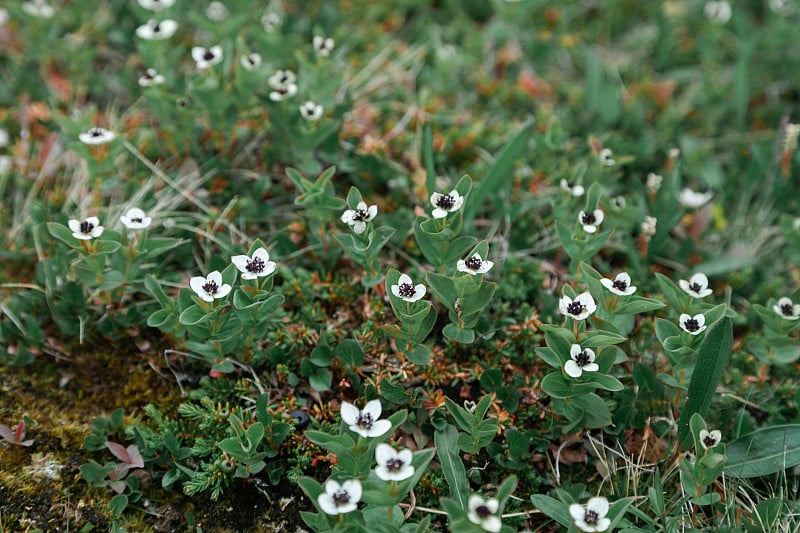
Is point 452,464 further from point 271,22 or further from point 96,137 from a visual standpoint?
point 271,22

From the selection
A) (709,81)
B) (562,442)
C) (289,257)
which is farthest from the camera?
(709,81)

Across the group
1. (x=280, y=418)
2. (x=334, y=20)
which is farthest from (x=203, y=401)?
(x=334, y=20)

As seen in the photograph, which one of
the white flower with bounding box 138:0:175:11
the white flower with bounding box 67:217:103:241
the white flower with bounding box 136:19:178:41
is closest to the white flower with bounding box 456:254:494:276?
the white flower with bounding box 67:217:103:241

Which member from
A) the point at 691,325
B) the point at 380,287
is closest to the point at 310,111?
the point at 380,287

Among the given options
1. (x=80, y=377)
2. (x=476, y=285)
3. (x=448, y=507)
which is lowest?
(x=80, y=377)

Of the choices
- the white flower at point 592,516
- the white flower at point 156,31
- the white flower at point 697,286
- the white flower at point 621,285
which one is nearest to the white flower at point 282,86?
the white flower at point 156,31

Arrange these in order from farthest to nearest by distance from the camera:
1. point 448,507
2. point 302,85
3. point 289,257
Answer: point 302,85 < point 289,257 < point 448,507

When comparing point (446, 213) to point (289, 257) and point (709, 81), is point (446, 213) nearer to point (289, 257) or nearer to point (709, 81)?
point (289, 257)

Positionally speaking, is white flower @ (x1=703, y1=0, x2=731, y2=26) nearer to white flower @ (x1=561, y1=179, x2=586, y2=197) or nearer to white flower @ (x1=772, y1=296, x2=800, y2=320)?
white flower @ (x1=561, y1=179, x2=586, y2=197)
